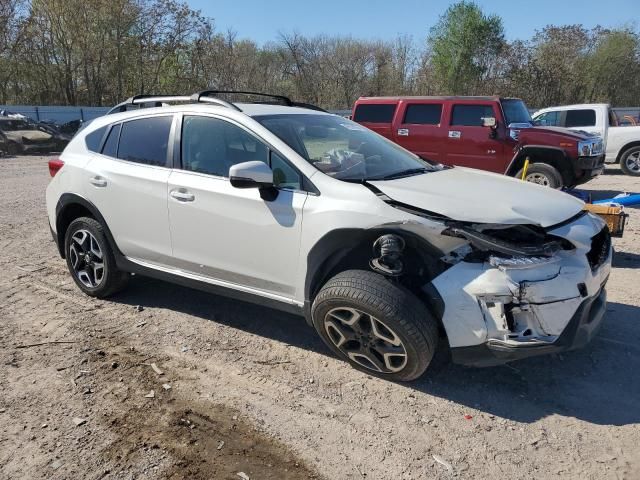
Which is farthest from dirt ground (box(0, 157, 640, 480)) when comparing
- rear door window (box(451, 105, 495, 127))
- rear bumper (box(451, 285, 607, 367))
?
rear door window (box(451, 105, 495, 127))

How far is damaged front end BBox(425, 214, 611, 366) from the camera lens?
2.81 m

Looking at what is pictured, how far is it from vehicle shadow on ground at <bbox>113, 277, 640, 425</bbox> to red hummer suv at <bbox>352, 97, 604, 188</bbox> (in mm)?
5490

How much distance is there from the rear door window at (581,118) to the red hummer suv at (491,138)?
161 inches

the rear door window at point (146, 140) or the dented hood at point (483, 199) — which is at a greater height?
the rear door window at point (146, 140)

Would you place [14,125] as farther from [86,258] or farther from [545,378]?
[545,378]

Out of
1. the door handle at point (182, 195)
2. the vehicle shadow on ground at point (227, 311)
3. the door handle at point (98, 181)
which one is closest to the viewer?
the door handle at point (182, 195)

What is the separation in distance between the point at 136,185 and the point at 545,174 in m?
7.63

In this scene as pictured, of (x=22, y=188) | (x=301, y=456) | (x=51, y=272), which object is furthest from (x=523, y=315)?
(x=22, y=188)

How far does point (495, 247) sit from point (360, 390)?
1.24 meters

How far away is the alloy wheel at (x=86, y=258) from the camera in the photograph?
4.62 metres

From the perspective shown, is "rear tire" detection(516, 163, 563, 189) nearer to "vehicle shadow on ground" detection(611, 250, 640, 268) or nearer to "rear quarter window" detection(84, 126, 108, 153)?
"vehicle shadow on ground" detection(611, 250, 640, 268)

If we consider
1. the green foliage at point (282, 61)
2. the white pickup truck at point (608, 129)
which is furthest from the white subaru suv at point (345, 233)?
the green foliage at point (282, 61)

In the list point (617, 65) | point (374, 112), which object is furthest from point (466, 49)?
point (374, 112)

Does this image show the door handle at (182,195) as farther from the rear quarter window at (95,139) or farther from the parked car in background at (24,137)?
the parked car in background at (24,137)
